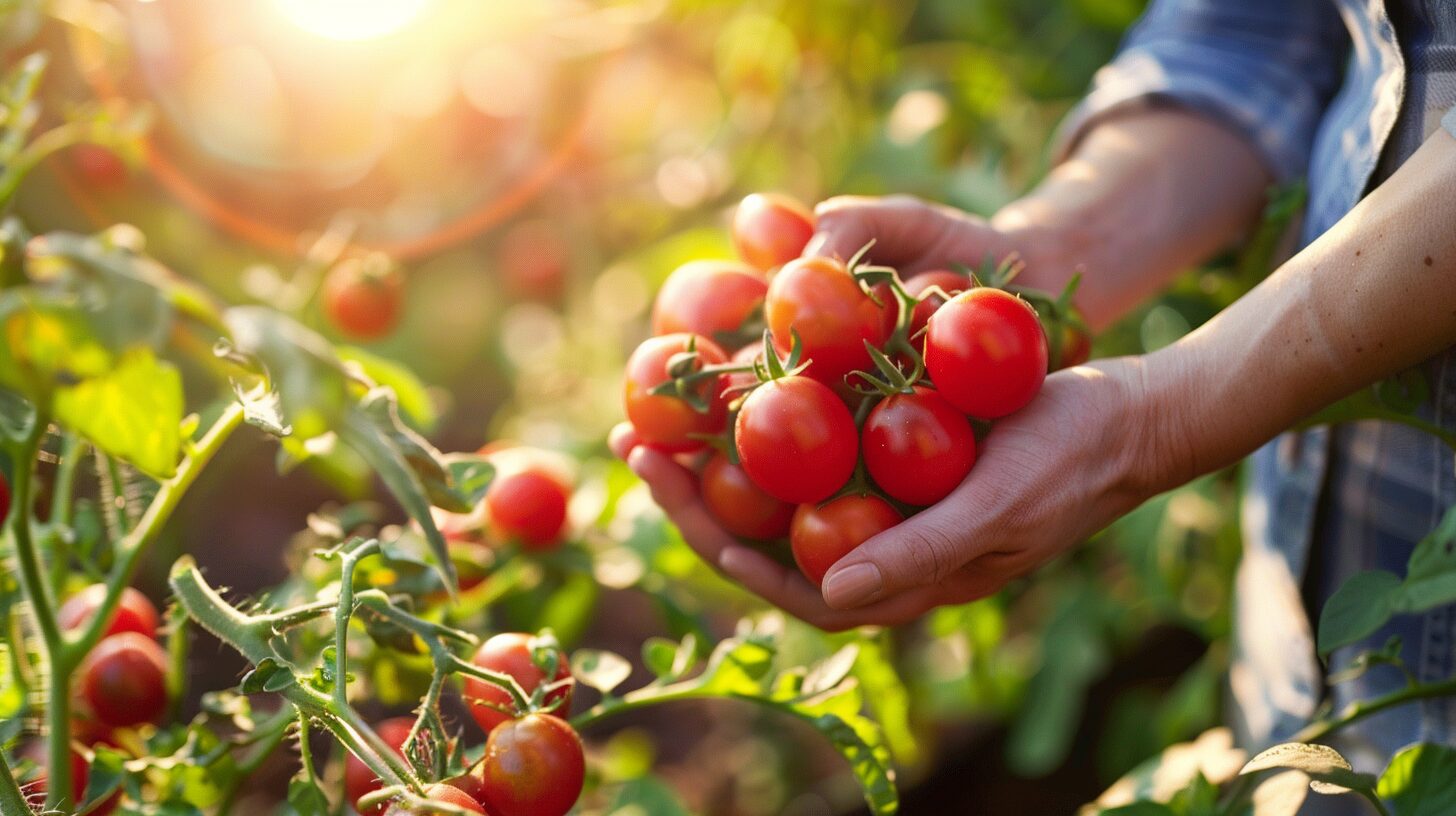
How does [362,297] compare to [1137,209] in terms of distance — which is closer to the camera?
[1137,209]

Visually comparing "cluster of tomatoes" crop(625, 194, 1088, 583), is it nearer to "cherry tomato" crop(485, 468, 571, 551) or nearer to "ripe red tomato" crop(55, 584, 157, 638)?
"cherry tomato" crop(485, 468, 571, 551)

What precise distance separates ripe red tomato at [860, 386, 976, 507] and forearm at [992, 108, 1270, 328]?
343 mm

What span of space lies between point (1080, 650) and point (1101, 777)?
0.97 feet

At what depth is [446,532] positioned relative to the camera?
1.08 metres

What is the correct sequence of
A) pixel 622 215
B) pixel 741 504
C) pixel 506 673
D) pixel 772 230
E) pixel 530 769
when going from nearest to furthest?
pixel 530 769, pixel 506 673, pixel 741 504, pixel 772 230, pixel 622 215

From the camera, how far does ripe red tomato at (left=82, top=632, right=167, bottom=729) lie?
80 centimetres

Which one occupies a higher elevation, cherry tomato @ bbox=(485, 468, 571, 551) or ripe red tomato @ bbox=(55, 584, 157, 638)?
ripe red tomato @ bbox=(55, 584, 157, 638)

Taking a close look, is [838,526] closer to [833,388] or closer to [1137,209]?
[833,388]

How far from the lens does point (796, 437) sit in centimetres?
71

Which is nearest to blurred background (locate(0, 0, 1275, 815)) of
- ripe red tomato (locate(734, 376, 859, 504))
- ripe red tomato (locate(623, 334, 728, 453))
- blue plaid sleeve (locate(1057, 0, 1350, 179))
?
blue plaid sleeve (locate(1057, 0, 1350, 179))

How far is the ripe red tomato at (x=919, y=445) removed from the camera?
2.36 ft

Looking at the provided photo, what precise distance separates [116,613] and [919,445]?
67 cm

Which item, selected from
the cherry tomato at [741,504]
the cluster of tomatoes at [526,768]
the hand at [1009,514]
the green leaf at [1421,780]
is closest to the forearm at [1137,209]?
the hand at [1009,514]

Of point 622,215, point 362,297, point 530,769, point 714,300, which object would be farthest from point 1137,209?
point 622,215
